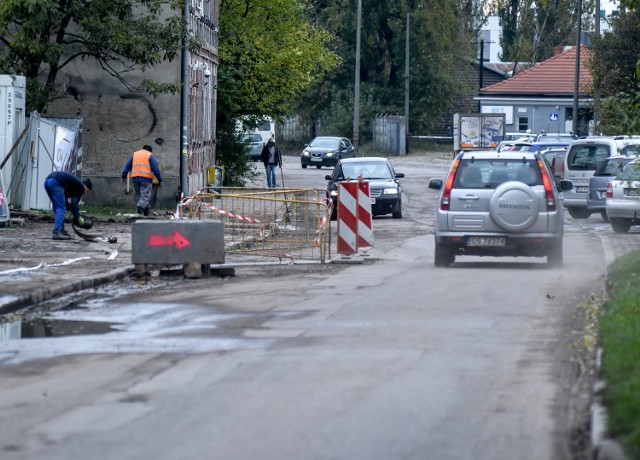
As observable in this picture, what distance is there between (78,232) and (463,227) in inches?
276

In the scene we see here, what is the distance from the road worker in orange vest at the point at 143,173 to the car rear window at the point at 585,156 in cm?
1045

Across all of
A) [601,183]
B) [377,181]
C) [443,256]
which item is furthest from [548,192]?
[377,181]

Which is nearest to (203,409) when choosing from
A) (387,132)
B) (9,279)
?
(9,279)

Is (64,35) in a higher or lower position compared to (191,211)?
higher

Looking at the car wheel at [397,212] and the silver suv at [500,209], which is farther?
the car wheel at [397,212]

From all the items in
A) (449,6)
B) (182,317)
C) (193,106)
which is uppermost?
(449,6)

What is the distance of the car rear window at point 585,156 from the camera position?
30781 mm

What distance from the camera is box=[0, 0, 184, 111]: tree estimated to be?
86.7 feet

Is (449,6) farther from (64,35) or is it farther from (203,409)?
(203,409)

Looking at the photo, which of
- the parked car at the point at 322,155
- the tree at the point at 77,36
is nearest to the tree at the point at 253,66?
the tree at the point at 77,36

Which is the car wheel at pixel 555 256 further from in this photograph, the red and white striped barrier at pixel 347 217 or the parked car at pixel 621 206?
the parked car at pixel 621 206

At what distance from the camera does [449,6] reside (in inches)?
3041

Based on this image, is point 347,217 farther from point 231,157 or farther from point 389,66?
point 389,66

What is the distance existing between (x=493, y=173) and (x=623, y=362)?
9.82 metres
